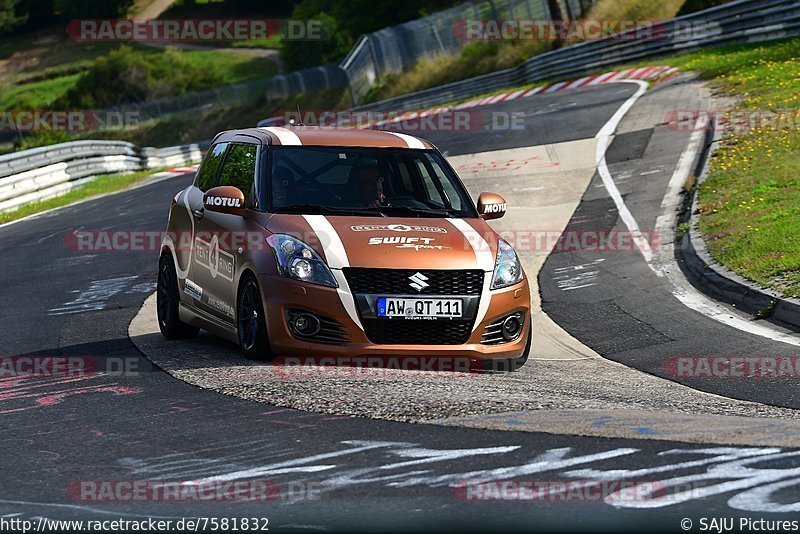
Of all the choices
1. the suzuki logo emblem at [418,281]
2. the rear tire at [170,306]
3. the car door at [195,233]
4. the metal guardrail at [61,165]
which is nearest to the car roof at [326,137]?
the car door at [195,233]

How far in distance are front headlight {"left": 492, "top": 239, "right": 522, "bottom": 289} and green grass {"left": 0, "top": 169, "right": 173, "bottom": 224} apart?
60.5 ft

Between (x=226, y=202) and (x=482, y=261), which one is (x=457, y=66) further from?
(x=482, y=261)

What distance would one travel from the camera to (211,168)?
36.8ft

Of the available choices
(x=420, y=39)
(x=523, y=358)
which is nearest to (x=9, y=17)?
(x=420, y=39)

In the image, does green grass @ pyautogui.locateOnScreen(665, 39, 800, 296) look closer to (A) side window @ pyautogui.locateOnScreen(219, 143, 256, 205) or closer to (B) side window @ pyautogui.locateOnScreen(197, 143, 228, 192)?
(A) side window @ pyautogui.locateOnScreen(219, 143, 256, 205)

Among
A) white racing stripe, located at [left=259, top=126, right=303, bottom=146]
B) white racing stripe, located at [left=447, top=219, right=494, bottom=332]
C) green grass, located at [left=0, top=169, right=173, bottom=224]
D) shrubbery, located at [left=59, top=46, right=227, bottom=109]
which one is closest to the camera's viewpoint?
white racing stripe, located at [left=447, top=219, right=494, bottom=332]

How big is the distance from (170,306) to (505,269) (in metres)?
3.15

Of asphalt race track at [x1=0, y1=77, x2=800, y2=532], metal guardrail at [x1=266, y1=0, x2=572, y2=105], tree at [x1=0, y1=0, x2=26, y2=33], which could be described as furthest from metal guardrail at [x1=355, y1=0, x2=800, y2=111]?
tree at [x1=0, y1=0, x2=26, y2=33]

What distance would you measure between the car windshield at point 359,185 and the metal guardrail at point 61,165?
18.7m

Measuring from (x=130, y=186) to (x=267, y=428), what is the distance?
89.4ft

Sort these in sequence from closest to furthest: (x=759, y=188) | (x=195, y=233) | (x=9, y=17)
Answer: (x=195, y=233), (x=759, y=188), (x=9, y=17)

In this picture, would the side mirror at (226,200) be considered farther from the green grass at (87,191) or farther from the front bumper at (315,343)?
the green grass at (87,191)

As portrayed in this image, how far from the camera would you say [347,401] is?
745cm

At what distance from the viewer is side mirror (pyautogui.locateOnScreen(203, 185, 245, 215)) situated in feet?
32.3
